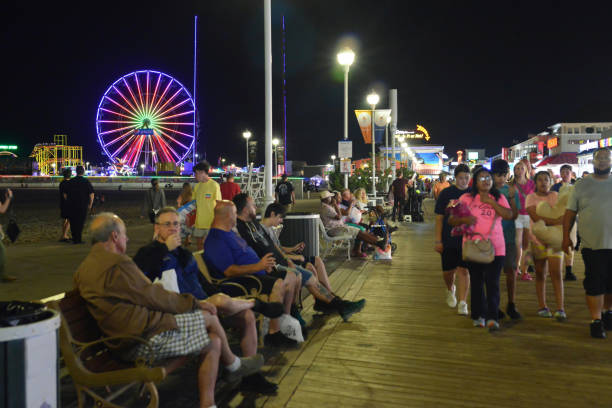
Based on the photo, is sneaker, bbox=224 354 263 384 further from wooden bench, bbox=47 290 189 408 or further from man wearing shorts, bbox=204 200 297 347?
man wearing shorts, bbox=204 200 297 347

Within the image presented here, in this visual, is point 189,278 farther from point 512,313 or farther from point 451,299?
point 512,313

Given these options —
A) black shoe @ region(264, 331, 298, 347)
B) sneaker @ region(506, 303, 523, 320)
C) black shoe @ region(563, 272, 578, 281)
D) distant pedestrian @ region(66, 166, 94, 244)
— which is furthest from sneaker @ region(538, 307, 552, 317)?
distant pedestrian @ region(66, 166, 94, 244)

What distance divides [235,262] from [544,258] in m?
3.40

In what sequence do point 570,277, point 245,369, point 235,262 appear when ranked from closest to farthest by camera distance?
point 245,369, point 235,262, point 570,277

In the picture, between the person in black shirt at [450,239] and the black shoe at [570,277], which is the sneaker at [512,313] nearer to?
the person in black shirt at [450,239]

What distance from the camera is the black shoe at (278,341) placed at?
4.57 meters

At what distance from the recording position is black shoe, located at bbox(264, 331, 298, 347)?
4.57m

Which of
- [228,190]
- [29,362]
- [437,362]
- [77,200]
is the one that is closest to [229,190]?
[228,190]

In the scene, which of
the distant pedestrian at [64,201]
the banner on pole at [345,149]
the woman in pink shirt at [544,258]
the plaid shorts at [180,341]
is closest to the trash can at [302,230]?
the woman in pink shirt at [544,258]

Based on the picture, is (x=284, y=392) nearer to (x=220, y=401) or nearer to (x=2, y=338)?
(x=220, y=401)

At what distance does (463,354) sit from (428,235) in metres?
10.0

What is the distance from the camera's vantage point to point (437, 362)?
13.6 ft

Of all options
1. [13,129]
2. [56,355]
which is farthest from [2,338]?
[13,129]

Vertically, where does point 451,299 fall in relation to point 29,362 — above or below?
below
